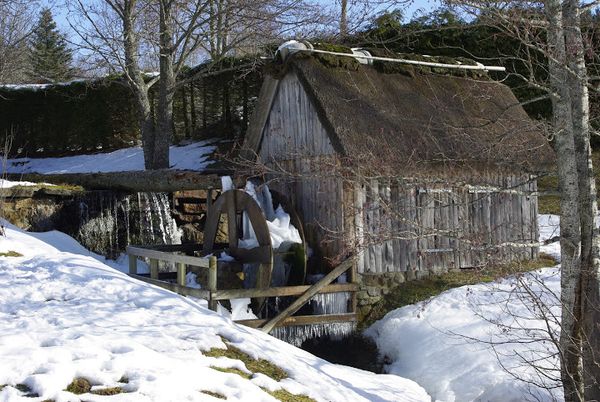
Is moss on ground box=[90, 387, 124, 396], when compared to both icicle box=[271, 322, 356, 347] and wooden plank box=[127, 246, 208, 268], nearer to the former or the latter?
wooden plank box=[127, 246, 208, 268]

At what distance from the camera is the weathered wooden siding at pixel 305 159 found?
9.87 meters

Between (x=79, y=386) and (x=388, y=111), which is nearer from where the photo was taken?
(x=79, y=386)

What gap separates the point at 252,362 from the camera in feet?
17.2

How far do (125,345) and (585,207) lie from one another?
3.95m

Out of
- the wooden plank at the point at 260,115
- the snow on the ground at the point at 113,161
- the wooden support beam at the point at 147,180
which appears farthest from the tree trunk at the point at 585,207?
the snow on the ground at the point at 113,161

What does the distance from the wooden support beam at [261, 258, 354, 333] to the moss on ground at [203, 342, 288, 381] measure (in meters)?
3.31

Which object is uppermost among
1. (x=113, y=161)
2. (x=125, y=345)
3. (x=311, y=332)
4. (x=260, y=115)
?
(x=260, y=115)

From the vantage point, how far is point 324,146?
9.98 metres

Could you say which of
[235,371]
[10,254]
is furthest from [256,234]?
[235,371]

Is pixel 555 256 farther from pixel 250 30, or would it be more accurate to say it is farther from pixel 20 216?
pixel 20 216

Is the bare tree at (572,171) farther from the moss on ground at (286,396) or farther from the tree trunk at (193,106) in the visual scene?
the tree trunk at (193,106)

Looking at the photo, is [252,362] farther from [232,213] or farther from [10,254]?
[232,213]

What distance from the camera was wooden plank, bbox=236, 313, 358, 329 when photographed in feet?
28.8

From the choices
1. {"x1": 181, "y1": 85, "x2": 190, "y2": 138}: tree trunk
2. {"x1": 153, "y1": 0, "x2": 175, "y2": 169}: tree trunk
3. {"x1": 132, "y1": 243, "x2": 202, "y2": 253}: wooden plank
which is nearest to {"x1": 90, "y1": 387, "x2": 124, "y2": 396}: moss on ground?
{"x1": 132, "y1": 243, "x2": 202, "y2": 253}: wooden plank
